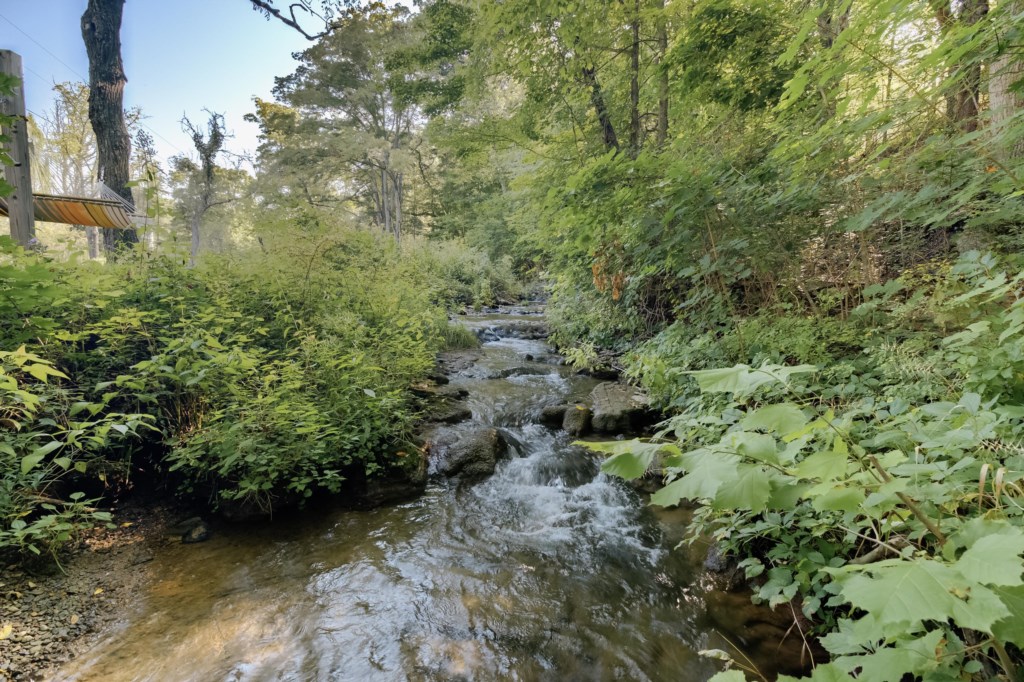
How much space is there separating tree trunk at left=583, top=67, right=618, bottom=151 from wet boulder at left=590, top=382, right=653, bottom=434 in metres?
3.96

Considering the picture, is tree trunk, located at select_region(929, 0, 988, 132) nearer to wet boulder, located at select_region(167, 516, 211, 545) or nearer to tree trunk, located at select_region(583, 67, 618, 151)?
tree trunk, located at select_region(583, 67, 618, 151)

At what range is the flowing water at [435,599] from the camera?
2316mm

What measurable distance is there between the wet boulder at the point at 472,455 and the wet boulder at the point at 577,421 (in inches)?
36.7

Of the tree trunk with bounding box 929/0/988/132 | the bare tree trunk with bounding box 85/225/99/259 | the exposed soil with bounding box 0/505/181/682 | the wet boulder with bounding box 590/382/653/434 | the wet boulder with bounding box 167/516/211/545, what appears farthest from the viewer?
the bare tree trunk with bounding box 85/225/99/259

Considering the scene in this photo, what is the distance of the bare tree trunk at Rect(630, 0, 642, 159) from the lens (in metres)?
6.56

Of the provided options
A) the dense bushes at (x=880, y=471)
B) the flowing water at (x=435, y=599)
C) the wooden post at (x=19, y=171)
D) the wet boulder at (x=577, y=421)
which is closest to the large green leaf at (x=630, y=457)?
the dense bushes at (x=880, y=471)

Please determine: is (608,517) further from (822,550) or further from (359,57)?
(359,57)

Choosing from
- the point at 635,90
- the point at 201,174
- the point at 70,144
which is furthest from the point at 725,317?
the point at 70,144

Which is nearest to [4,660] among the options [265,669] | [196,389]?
[265,669]

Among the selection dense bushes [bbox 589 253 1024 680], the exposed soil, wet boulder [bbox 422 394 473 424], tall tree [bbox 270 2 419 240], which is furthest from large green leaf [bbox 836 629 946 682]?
tall tree [bbox 270 2 419 240]

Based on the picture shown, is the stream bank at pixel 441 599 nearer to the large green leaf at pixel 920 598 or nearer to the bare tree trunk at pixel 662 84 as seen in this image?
the large green leaf at pixel 920 598

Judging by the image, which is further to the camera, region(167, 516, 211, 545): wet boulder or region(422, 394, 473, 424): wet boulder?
region(422, 394, 473, 424): wet boulder

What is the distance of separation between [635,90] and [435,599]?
7.73 m

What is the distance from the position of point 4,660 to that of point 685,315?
6.30m
